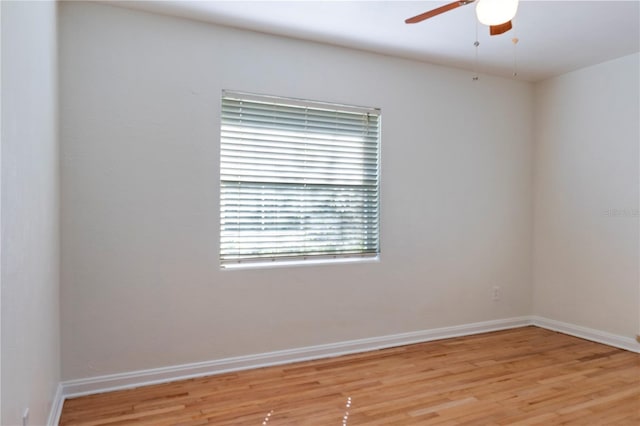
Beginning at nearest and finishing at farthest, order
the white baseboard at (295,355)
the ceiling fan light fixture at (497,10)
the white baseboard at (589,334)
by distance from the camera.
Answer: the ceiling fan light fixture at (497,10), the white baseboard at (295,355), the white baseboard at (589,334)

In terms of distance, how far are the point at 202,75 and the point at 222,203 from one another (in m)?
0.95

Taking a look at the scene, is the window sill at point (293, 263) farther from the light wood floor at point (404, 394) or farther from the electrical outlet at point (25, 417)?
the electrical outlet at point (25, 417)

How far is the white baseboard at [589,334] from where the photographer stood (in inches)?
151

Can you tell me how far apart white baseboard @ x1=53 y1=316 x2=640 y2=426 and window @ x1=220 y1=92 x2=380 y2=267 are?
747mm

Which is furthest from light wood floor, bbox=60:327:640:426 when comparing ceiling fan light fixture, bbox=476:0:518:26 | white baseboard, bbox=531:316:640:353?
ceiling fan light fixture, bbox=476:0:518:26

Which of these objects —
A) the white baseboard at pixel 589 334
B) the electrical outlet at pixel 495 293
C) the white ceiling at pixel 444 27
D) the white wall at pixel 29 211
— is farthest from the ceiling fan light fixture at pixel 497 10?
the white baseboard at pixel 589 334

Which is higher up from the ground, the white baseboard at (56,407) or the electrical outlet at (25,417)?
the electrical outlet at (25,417)

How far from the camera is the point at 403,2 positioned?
287 cm

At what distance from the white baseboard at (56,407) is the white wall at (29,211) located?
0.08 metres

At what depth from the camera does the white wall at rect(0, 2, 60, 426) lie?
1.44 m

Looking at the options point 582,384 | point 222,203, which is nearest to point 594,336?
point 582,384

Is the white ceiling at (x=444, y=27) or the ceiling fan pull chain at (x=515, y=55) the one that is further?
the ceiling fan pull chain at (x=515, y=55)

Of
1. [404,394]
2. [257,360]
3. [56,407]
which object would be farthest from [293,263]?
[56,407]

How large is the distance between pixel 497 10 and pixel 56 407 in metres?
3.20
